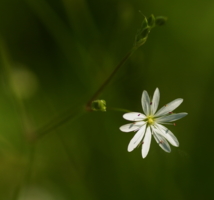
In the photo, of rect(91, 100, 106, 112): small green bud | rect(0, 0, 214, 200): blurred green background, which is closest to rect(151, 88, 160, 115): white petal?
rect(91, 100, 106, 112): small green bud

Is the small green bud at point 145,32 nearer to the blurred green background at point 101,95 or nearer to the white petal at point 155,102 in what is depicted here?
the white petal at point 155,102

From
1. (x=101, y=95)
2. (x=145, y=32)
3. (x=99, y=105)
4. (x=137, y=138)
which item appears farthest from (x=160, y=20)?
(x=101, y=95)

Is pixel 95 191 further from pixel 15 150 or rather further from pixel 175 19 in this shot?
pixel 175 19

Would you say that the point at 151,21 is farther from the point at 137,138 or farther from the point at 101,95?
the point at 101,95

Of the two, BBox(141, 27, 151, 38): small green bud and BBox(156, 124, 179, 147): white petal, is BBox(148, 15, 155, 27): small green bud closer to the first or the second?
BBox(141, 27, 151, 38): small green bud

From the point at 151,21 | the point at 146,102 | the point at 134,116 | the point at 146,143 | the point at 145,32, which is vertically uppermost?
the point at 151,21

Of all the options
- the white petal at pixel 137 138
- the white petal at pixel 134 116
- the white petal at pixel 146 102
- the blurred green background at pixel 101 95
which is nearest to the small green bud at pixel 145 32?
the white petal at pixel 146 102

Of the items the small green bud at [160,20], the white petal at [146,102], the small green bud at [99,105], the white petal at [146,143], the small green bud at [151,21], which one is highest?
the small green bud at [160,20]

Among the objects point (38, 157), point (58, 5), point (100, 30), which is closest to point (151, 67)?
point (100, 30)
